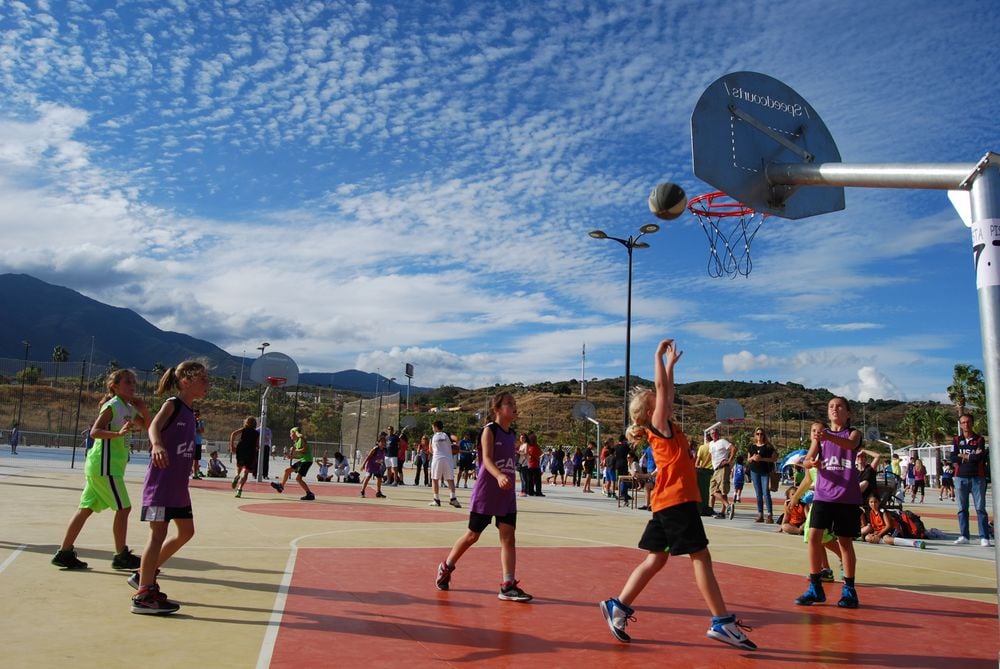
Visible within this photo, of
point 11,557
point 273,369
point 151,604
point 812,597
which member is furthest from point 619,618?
point 273,369

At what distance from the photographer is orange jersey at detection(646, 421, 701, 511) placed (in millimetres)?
5328

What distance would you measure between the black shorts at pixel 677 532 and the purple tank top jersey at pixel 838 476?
86.1 inches

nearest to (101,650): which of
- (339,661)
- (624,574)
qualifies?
(339,661)

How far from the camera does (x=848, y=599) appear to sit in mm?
6645

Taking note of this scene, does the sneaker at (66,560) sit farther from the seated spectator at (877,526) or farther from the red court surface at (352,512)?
the seated spectator at (877,526)

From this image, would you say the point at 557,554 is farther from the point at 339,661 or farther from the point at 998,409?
the point at 998,409

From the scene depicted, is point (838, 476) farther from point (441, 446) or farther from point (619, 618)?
point (441, 446)

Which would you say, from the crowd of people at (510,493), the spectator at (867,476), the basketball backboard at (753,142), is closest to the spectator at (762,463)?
the spectator at (867,476)

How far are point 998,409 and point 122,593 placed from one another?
253 inches

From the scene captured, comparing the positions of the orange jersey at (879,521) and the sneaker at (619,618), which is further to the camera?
the orange jersey at (879,521)

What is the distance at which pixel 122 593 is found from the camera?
616 cm

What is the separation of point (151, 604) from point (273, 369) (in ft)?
71.1

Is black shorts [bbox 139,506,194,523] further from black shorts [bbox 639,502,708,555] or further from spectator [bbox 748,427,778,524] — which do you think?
spectator [bbox 748,427,778,524]

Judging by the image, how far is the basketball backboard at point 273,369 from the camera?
2625cm
